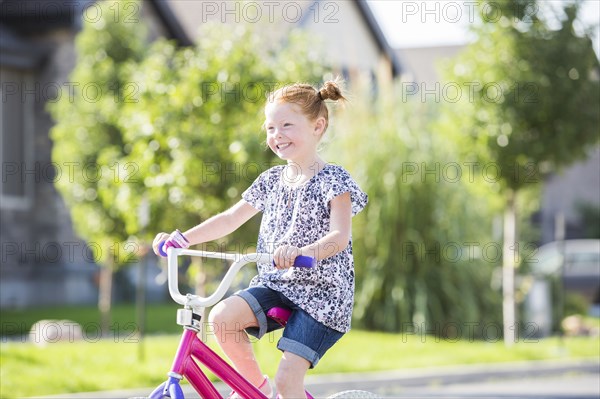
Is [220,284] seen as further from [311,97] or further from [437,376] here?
[437,376]

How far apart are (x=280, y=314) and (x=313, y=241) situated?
0.33m

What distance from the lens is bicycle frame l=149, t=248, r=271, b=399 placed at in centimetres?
401

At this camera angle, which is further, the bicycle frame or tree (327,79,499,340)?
tree (327,79,499,340)

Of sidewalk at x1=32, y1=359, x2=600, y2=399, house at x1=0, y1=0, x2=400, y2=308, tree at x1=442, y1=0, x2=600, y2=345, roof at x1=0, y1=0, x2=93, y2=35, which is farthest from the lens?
roof at x1=0, y1=0, x2=93, y2=35

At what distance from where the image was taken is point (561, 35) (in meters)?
13.0

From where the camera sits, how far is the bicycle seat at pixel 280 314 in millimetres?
4422

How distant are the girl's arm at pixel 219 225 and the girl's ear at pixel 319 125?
0.43m

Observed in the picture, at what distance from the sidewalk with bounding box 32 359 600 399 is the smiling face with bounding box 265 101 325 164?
4.71 m

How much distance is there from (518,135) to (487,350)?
2.55 meters

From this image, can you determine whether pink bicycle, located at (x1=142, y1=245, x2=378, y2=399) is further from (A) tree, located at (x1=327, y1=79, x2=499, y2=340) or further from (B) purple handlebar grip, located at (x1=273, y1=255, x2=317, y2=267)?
(A) tree, located at (x1=327, y1=79, x2=499, y2=340)

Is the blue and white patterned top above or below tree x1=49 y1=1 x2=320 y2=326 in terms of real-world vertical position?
below

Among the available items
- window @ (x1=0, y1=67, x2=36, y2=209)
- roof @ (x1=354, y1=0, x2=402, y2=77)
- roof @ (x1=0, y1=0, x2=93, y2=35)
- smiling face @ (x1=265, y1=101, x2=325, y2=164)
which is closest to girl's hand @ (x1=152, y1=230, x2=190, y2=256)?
smiling face @ (x1=265, y1=101, x2=325, y2=164)

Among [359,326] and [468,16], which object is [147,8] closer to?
[359,326]

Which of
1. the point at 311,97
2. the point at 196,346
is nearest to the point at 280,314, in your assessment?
the point at 196,346
